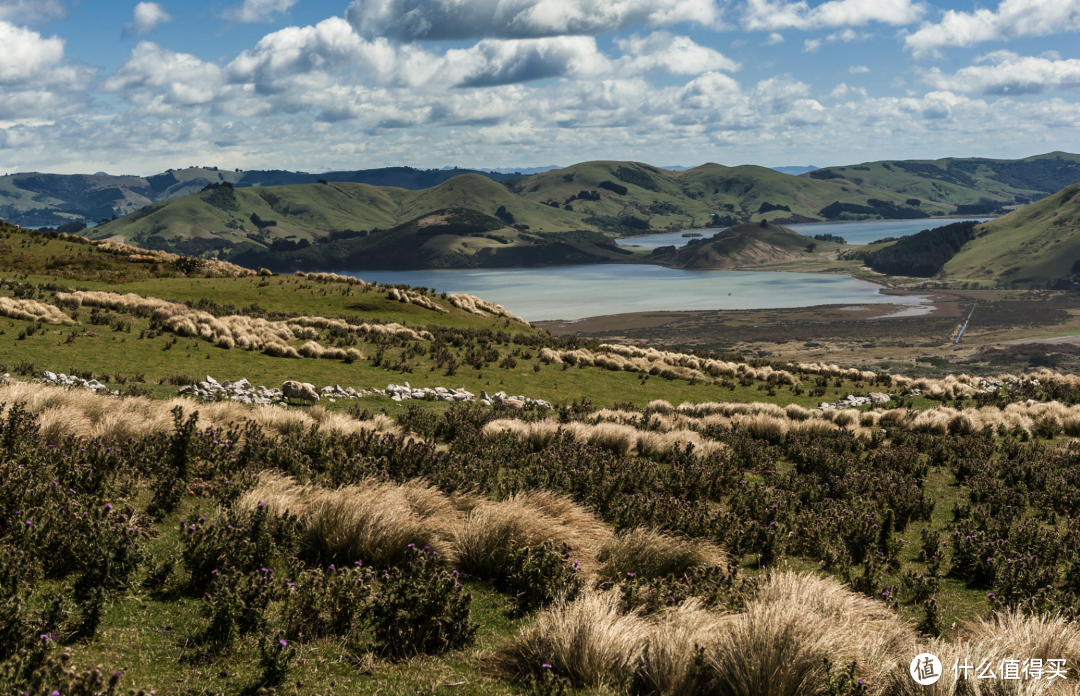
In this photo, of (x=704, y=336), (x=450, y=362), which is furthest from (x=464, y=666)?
(x=704, y=336)

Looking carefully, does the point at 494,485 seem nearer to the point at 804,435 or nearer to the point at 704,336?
the point at 804,435

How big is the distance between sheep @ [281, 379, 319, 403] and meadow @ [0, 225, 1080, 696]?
105 centimetres

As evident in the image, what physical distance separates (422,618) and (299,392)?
14.3 meters

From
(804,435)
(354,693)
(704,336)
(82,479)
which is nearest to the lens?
(354,693)

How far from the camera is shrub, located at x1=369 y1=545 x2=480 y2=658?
582 centimetres

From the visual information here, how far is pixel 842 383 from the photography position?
133 feet

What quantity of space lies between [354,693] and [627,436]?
34.7 ft

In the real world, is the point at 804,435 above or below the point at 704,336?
above

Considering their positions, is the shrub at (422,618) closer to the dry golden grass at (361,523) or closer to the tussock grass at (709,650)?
the tussock grass at (709,650)

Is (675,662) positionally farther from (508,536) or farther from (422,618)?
(508,536)

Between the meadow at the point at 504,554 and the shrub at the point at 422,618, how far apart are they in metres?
0.03

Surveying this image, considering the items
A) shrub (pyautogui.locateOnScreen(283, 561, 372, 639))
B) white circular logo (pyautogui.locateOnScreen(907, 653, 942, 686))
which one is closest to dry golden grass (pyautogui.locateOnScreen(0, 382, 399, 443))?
shrub (pyautogui.locateOnScreen(283, 561, 372, 639))

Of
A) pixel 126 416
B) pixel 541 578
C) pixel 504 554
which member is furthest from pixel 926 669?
pixel 126 416

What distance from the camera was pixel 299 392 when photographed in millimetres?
19031
